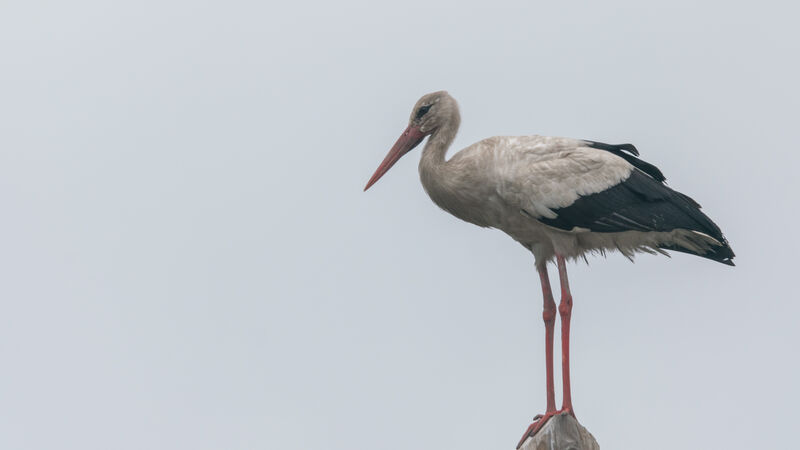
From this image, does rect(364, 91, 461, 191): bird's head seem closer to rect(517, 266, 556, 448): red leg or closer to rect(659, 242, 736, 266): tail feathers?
rect(517, 266, 556, 448): red leg

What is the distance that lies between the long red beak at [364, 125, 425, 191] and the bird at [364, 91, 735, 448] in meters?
0.29

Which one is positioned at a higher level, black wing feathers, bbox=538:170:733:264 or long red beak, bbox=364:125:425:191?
long red beak, bbox=364:125:425:191

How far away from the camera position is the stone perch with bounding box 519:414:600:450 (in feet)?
29.7

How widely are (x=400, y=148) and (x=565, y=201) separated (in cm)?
181

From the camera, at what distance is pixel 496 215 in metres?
11.4

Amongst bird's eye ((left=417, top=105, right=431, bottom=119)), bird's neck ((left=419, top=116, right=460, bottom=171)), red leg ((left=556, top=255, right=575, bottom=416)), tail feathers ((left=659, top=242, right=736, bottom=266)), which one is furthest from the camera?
bird's eye ((left=417, top=105, right=431, bottom=119))

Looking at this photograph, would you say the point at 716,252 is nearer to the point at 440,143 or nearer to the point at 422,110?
the point at 440,143

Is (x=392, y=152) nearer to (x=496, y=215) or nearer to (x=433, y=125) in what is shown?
(x=433, y=125)

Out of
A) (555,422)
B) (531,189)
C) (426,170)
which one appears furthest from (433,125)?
(555,422)

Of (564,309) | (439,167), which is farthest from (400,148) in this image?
(564,309)

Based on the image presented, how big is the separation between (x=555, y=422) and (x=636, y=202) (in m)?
2.74

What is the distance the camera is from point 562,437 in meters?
9.09

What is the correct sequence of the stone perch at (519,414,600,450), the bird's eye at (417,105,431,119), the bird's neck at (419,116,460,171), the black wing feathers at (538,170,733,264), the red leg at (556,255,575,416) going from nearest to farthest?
1. the stone perch at (519,414,600,450)
2. the red leg at (556,255,575,416)
3. the black wing feathers at (538,170,733,264)
4. the bird's neck at (419,116,460,171)
5. the bird's eye at (417,105,431,119)

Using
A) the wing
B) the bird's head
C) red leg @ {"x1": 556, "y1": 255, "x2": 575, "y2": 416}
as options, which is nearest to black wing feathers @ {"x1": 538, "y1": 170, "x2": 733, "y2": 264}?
the wing
